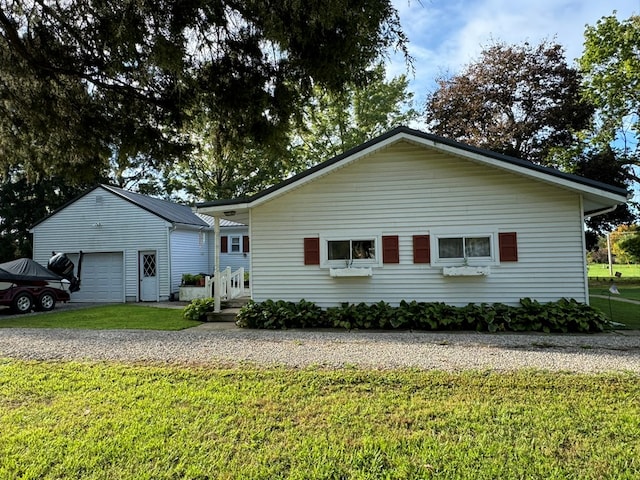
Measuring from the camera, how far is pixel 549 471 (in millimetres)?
2475

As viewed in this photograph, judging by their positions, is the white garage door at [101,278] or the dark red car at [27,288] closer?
the dark red car at [27,288]

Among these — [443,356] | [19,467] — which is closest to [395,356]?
[443,356]

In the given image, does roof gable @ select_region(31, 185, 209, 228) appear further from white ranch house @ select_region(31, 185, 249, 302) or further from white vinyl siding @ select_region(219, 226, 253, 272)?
white vinyl siding @ select_region(219, 226, 253, 272)

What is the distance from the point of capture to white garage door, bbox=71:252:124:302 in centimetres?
1647

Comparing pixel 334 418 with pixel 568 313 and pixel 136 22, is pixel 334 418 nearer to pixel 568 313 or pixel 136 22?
pixel 136 22

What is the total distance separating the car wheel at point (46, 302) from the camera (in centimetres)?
1289

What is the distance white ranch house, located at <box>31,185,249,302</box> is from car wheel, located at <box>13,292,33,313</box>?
383 centimetres

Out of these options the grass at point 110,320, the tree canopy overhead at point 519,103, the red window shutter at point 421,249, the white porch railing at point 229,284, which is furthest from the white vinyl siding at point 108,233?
the tree canopy overhead at point 519,103

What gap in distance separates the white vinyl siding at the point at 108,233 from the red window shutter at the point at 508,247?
12.8 metres

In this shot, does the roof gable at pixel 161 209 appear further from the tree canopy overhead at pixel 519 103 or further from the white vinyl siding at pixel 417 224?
the tree canopy overhead at pixel 519 103

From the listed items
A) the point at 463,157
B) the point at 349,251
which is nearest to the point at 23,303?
the point at 349,251

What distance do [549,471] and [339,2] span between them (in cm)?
406

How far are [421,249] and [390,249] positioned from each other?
695 millimetres

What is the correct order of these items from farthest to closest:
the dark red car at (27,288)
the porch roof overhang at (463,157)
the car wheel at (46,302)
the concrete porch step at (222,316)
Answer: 1. the car wheel at (46,302)
2. the dark red car at (27,288)
3. the concrete porch step at (222,316)
4. the porch roof overhang at (463,157)
